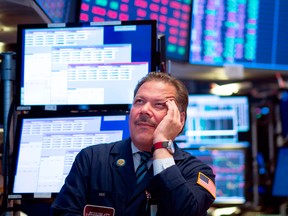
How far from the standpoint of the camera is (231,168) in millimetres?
4141

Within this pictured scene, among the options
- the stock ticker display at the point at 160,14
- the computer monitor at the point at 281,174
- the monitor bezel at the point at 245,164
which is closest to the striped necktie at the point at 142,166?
the stock ticker display at the point at 160,14

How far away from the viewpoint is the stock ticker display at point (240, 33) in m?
3.93

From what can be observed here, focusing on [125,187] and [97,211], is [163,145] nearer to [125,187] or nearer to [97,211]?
[125,187]

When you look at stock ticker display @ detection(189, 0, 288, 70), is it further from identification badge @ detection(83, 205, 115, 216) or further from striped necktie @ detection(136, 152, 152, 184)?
identification badge @ detection(83, 205, 115, 216)

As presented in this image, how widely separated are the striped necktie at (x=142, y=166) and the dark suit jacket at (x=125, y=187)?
2 centimetres

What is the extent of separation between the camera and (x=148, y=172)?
206 cm

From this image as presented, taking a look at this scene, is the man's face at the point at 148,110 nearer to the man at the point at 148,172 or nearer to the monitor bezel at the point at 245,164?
the man at the point at 148,172

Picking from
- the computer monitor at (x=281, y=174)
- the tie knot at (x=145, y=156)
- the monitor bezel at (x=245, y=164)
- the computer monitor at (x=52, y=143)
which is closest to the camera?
the tie knot at (x=145, y=156)

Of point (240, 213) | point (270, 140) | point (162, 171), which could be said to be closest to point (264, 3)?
point (270, 140)

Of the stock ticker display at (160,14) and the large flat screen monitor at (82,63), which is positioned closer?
the large flat screen monitor at (82,63)

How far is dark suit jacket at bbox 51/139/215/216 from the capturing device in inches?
74.6

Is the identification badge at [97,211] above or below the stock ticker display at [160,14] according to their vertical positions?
below

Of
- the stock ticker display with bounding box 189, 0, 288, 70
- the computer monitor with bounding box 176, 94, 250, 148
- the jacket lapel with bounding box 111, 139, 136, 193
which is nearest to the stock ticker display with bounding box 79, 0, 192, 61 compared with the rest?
the stock ticker display with bounding box 189, 0, 288, 70

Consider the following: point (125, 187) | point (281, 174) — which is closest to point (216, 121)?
point (281, 174)
